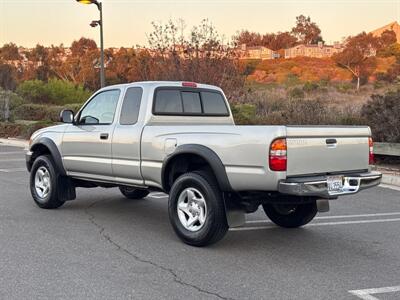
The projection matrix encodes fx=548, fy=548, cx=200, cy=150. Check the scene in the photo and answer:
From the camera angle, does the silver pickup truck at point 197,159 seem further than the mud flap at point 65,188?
No

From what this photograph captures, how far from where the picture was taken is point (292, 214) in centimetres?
710

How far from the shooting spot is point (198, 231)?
6.08 metres

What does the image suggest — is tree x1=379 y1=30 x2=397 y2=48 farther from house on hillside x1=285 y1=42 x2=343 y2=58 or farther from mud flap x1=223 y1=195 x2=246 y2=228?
mud flap x1=223 y1=195 x2=246 y2=228

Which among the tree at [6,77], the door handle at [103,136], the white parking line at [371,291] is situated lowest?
the white parking line at [371,291]

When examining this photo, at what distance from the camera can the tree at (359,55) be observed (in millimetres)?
80062

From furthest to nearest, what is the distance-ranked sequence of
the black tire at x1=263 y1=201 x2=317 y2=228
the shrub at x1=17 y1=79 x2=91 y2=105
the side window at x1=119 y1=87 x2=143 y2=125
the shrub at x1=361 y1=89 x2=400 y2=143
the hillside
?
1. the hillside
2. the shrub at x1=17 y1=79 x2=91 y2=105
3. the shrub at x1=361 y1=89 x2=400 y2=143
4. the side window at x1=119 y1=87 x2=143 y2=125
5. the black tire at x1=263 y1=201 x2=317 y2=228

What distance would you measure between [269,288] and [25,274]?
2.24 m

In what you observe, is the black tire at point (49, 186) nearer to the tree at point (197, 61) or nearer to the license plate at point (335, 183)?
the license plate at point (335, 183)

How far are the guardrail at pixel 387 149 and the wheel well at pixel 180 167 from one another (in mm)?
7270

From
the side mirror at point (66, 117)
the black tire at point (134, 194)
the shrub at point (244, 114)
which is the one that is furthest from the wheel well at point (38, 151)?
the shrub at point (244, 114)

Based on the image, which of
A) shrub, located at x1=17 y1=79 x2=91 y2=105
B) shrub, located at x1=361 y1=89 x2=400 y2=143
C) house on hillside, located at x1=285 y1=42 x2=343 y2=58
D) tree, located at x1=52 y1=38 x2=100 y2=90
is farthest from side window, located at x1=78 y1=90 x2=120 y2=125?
house on hillside, located at x1=285 y1=42 x2=343 y2=58

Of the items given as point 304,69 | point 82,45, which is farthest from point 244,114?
point 82,45

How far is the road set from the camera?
469 centimetres

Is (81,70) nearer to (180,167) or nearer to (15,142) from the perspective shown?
(15,142)
